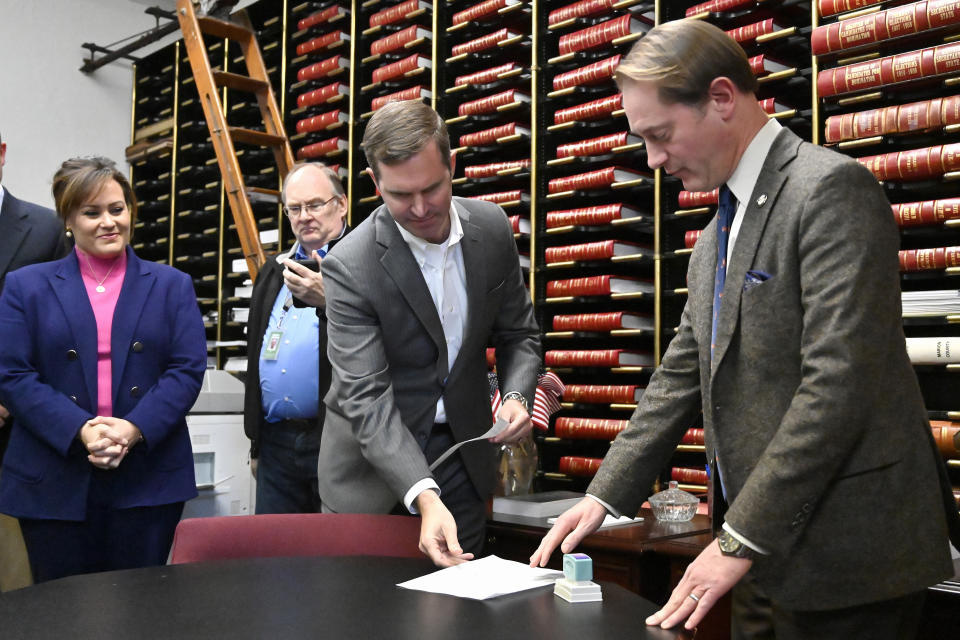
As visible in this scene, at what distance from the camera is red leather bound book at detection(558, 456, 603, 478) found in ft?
13.8

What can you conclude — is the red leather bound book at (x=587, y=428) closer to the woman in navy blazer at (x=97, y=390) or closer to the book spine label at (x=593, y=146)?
the book spine label at (x=593, y=146)

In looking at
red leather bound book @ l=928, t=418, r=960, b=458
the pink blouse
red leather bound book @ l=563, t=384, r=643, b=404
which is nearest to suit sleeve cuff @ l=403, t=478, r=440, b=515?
the pink blouse

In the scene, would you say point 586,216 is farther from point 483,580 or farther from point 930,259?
point 483,580

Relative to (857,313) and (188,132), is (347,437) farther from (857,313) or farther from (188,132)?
(188,132)

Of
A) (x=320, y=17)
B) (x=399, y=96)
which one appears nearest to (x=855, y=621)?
(x=399, y=96)

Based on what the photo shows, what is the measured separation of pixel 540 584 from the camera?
1.37 m

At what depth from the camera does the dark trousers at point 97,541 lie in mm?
2273

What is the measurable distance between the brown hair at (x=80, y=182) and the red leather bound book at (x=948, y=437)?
2742 mm

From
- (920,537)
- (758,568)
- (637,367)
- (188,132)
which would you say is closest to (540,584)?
(758,568)

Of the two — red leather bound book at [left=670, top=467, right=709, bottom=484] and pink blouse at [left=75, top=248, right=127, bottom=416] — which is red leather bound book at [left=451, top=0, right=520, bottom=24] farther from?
pink blouse at [left=75, top=248, right=127, bottom=416]

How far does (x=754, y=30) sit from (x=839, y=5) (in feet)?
1.35

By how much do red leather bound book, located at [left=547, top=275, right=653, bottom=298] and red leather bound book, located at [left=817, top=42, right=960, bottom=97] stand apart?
1225 millimetres

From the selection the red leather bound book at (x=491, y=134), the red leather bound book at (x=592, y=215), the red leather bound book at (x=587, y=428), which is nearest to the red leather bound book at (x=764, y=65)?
the red leather bound book at (x=592, y=215)

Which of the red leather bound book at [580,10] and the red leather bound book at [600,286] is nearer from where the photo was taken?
the red leather bound book at [600,286]
